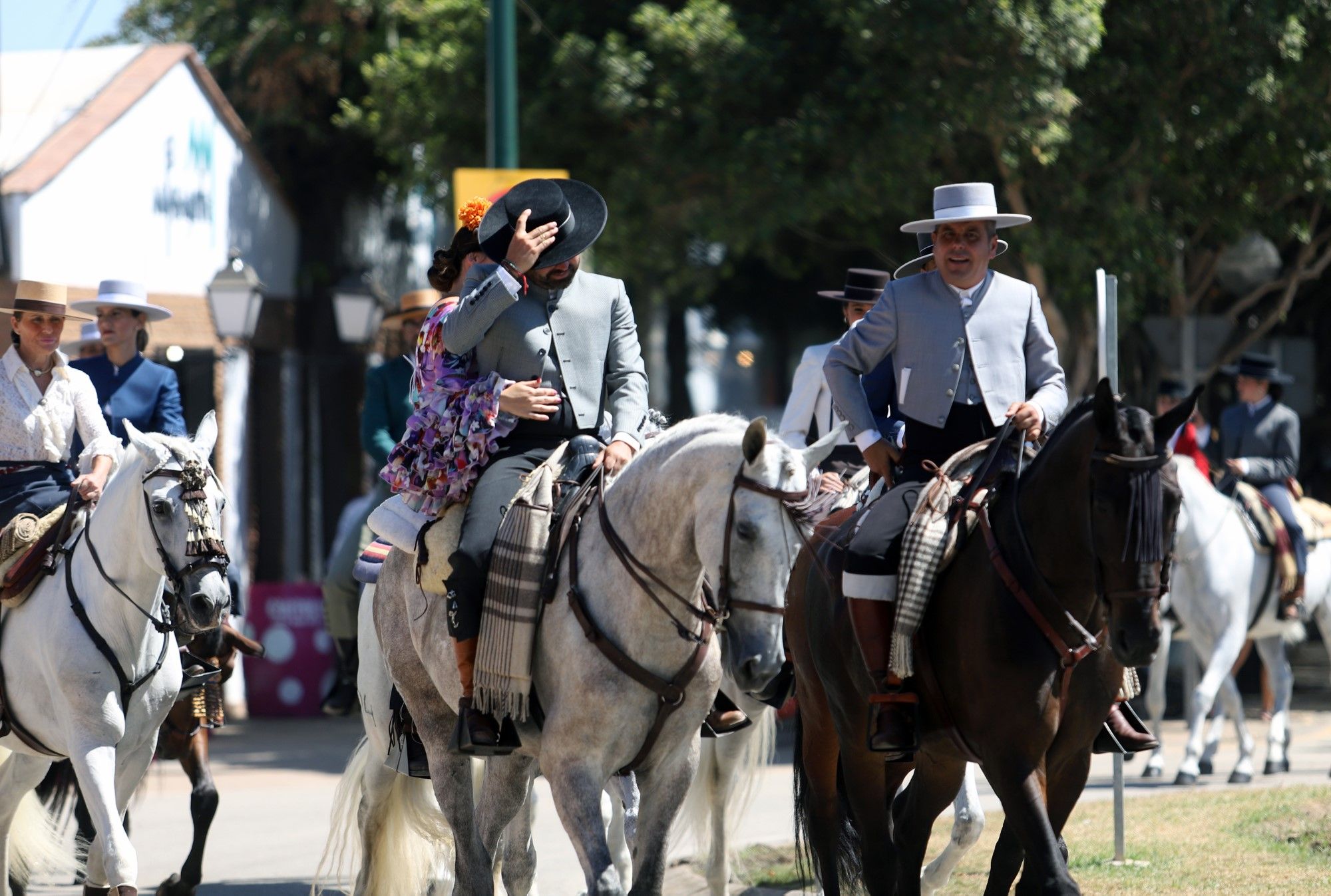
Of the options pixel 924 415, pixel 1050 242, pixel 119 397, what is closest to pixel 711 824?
pixel 924 415

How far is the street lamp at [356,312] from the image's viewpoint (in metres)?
16.7

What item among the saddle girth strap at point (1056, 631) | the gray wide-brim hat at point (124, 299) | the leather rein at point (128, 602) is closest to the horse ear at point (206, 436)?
the leather rein at point (128, 602)

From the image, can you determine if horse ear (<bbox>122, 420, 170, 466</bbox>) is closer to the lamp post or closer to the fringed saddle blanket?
the fringed saddle blanket

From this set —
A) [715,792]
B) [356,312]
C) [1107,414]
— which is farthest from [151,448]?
[356,312]

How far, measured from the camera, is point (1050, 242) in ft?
48.1

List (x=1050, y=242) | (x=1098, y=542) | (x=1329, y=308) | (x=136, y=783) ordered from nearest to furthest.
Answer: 1. (x=1098, y=542)
2. (x=136, y=783)
3. (x=1050, y=242)
4. (x=1329, y=308)

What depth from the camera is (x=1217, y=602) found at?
12266 mm

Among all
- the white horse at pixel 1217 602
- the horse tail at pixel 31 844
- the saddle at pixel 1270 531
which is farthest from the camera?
the saddle at pixel 1270 531

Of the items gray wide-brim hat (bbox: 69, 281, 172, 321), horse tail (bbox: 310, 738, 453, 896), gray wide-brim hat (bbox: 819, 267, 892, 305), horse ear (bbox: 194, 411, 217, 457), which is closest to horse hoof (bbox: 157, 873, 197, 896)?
horse tail (bbox: 310, 738, 453, 896)

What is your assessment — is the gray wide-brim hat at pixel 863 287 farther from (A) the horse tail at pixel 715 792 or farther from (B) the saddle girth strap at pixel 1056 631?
(B) the saddle girth strap at pixel 1056 631

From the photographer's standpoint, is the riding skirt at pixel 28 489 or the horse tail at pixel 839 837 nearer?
the horse tail at pixel 839 837

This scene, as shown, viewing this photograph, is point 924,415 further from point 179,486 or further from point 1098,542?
point 179,486

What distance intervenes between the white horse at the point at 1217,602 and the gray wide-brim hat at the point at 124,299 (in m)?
7.09

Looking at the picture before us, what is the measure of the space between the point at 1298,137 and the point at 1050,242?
258 cm
